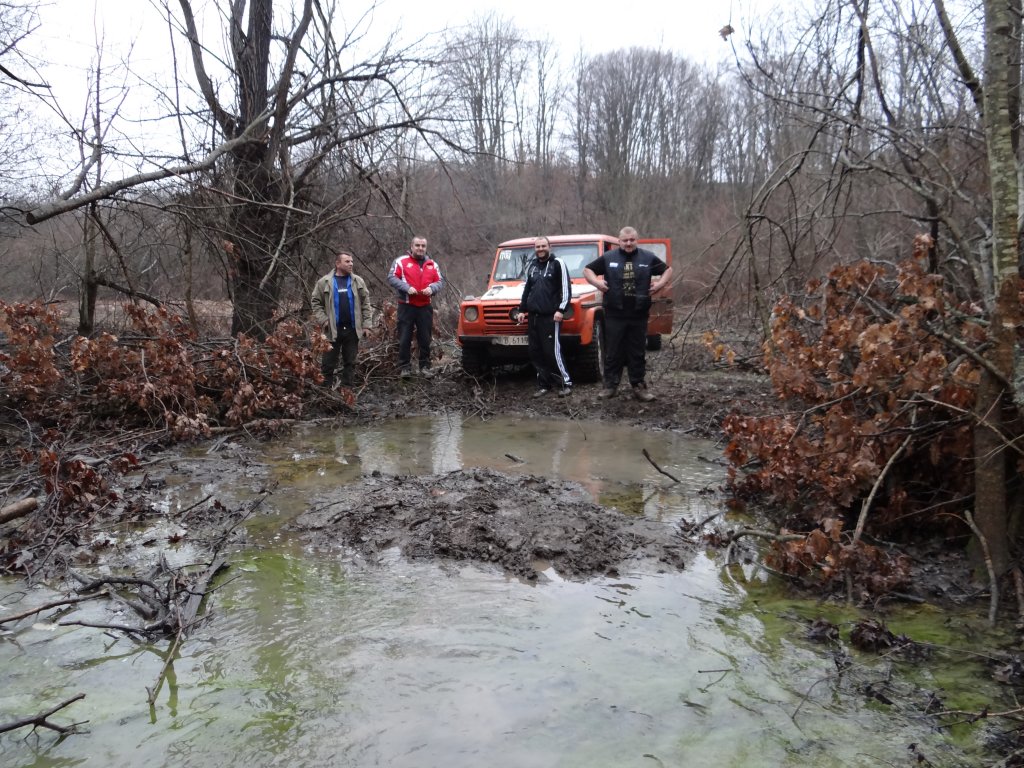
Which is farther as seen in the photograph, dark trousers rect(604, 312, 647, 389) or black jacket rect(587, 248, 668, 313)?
dark trousers rect(604, 312, 647, 389)

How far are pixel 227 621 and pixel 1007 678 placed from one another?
334cm

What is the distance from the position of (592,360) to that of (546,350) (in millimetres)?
752

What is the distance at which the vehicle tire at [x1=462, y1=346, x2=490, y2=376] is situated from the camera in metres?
9.53

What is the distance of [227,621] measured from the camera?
338 cm

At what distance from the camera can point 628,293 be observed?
7941 mm

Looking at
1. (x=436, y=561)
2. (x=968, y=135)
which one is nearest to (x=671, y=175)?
(x=968, y=135)

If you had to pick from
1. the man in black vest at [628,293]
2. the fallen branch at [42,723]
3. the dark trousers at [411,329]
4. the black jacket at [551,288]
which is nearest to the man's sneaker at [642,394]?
the man in black vest at [628,293]

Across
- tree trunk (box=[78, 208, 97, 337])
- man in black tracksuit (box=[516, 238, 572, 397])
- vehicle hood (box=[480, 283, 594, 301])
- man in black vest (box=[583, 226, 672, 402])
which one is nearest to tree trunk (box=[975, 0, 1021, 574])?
man in black vest (box=[583, 226, 672, 402])

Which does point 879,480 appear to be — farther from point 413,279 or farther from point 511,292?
point 413,279

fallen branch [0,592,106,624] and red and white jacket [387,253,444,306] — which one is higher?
red and white jacket [387,253,444,306]

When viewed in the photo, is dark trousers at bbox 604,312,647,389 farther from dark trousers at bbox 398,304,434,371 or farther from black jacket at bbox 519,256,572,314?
dark trousers at bbox 398,304,434,371

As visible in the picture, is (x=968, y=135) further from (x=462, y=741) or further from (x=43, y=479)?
(x=43, y=479)

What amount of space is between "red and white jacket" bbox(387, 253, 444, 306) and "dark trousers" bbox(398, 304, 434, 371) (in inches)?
3.7

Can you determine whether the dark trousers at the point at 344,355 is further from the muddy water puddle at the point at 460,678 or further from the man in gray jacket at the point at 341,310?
the muddy water puddle at the point at 460,678
